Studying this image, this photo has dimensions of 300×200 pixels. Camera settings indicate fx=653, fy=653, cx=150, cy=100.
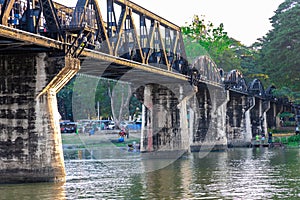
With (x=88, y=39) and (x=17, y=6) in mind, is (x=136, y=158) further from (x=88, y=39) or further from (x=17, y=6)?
(x=17, y=6)

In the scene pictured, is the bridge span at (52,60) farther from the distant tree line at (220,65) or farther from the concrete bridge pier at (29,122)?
the distant tree line at (220,65)

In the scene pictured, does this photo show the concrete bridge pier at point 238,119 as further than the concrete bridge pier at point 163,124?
Yes

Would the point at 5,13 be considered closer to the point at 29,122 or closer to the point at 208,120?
the point at 29,122

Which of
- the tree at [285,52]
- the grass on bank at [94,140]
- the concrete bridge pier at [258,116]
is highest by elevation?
the tree at [285,52]

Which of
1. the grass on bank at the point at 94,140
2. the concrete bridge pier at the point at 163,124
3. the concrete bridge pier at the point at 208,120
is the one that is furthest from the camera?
the grass on bank at the point at 94,140

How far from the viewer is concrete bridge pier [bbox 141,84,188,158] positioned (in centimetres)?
7231

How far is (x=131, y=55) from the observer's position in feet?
167

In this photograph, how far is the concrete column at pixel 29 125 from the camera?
132 ft

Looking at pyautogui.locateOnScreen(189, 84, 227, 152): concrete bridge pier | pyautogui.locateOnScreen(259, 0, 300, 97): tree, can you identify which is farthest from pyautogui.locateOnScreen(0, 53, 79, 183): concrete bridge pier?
pyautogui.locateOnScreen(259, 0, 300, 97): tree

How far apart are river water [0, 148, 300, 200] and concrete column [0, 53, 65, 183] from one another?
1249 mm

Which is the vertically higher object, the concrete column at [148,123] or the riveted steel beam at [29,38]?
the riveted steel beam at [29,38]

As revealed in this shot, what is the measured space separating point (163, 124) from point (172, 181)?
1091 inches

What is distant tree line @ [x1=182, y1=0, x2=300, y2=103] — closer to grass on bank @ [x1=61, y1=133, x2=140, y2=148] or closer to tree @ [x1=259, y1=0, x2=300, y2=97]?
tree @ [x1=259, y1=0, x2=300, y2=97]

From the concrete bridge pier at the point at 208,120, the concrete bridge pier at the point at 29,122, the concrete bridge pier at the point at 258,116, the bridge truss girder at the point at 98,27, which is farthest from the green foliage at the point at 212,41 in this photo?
the concrete bridge pier at the point at 29,122
